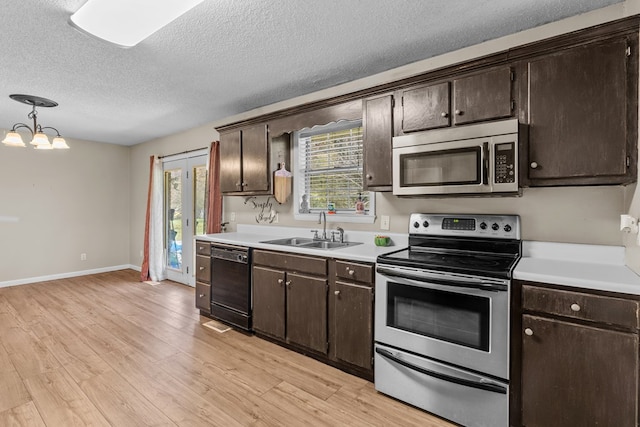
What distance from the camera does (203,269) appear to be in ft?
12.3

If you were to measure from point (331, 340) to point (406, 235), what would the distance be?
105cm

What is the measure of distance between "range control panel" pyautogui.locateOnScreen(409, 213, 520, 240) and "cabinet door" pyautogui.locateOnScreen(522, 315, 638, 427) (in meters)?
0.71

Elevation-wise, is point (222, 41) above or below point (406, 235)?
above

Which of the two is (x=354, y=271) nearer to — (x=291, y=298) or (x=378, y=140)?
(x=291, y=298)

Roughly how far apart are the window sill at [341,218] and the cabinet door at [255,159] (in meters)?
0.49

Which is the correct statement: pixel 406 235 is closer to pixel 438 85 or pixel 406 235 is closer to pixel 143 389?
pixel 438 85

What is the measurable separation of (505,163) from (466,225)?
1.86 ft

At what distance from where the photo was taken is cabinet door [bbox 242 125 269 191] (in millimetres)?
3543

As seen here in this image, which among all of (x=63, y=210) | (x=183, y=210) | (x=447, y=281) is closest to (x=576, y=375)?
(x=447, y=281)

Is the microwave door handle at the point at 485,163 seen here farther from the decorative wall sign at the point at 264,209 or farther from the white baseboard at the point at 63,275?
the white baseboard at the point at 63,275

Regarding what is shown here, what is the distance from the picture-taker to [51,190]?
5.46 metres

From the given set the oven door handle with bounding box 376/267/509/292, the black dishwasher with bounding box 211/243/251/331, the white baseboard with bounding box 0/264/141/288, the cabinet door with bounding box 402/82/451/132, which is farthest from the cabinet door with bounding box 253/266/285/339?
the white baseboard with bounding box 0/264/141/288

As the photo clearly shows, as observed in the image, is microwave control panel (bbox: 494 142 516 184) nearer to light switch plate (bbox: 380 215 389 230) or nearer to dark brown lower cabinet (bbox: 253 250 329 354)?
light switch plate (bbox: 380 215 389 230)

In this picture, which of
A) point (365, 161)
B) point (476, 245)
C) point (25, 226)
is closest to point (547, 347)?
point (476, 245)
